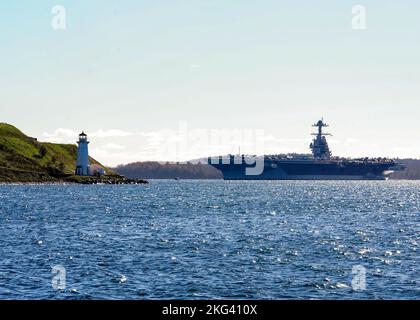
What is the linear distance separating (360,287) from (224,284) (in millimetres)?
7211

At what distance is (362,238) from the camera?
59281 millimetres

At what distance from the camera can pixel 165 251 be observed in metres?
47.6

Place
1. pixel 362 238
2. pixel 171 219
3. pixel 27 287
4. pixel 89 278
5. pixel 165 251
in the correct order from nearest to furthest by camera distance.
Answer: pixel 27 287 < pixel 89 278 < pixel 165 251 < pixel 362 238 < pixel 171 219

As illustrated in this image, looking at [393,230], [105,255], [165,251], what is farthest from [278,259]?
[393,230]

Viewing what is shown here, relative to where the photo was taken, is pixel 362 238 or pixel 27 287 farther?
pixel 362 238

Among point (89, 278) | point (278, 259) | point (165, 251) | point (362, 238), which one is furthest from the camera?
point (362, 238)

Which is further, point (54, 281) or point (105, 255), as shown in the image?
point (105, 255)

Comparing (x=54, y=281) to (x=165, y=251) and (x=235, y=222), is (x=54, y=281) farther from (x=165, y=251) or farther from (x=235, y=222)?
(x=235, y=222)

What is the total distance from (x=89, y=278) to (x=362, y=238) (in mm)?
32686
